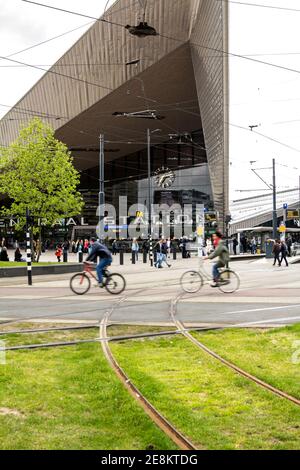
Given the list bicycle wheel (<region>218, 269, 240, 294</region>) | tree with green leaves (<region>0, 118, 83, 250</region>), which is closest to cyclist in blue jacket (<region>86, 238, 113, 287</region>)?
bicycle wheel (<region>218, 269, 240, 294</region>)

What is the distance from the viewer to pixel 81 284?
1498 centimetres

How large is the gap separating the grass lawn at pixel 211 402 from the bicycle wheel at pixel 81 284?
7.97m

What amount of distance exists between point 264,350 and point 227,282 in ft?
25.5

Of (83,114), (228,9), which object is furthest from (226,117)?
(83,114)

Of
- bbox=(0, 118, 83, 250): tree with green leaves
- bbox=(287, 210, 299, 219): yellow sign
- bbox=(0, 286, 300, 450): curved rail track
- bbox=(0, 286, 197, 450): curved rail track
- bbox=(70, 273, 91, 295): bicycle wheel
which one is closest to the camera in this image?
bbox=(0, 286, 197, 450): curved rail track

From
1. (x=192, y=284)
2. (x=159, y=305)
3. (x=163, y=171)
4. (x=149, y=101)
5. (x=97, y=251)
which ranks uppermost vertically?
(x=149, y=101)

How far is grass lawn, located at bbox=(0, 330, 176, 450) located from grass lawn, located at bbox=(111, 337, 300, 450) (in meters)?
0.27

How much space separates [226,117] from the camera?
38844 millimetres

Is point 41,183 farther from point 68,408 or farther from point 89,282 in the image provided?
point 68,408

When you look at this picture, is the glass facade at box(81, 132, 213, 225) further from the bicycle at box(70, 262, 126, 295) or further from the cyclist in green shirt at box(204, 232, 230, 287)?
the bicycle at box(70, 262, 126, 295)

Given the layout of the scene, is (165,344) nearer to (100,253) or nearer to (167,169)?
(100,253)

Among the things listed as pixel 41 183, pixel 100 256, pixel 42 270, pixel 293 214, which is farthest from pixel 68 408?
pixel 293 214

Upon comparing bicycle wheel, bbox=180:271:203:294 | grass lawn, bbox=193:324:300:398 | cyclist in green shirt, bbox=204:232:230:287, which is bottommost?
grass lawn, bbox=193:324:300:398

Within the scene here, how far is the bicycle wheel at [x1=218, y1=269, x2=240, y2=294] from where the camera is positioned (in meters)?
14.8
